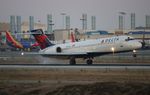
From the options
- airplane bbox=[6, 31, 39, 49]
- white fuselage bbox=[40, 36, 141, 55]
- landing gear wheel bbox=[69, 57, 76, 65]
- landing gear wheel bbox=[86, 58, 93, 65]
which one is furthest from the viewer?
airplane bbox=[6, 31, 39, 49]

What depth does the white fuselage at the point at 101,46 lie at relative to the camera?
66.1m

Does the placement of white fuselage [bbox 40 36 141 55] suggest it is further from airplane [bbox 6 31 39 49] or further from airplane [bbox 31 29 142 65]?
airplane [bbox 6 31 39 49]

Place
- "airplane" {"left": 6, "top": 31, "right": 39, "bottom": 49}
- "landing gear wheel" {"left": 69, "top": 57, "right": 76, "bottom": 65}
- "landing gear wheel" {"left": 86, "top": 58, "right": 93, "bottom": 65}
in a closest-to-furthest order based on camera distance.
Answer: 1. "landing gear wheel" {"left": 86, "top": 58, "right": 93, "bottom": 65}
2. "landing gear wheel" {"left": 69, "top": 57, "right": 76, "bottom": 65}
3. "airplane" {"left": 6, "top": 31, "right": 39, "bottom": 49}

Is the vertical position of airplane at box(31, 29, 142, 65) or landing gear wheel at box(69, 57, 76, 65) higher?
airplane at box(31, 29, 142, 65)

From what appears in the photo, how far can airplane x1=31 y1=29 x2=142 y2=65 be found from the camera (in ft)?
217

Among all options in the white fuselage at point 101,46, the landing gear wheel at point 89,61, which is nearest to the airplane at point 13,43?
the white fuselage at point 101,46

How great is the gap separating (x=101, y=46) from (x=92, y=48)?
1573mm

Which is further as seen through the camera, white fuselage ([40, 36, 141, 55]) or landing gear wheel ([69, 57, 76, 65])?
landing gear wheel ([69, 57, 76, 65])

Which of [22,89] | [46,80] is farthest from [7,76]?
[22,89]

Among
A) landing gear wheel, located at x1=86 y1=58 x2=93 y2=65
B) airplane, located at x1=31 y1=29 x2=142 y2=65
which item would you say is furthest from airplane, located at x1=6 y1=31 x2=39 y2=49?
landing gear wheel, located at x1=86 y1=58 x2=93 y2=65

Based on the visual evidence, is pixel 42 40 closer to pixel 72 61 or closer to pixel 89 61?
pixel 72 61

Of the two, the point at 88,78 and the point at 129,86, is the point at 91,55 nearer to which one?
the point at 88,78

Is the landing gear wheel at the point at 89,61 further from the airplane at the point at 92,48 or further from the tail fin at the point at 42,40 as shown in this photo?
the tail fin at the point at 42,40

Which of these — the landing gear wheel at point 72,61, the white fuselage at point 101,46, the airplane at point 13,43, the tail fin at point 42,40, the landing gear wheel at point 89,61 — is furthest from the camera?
the airplane at point 13,43
